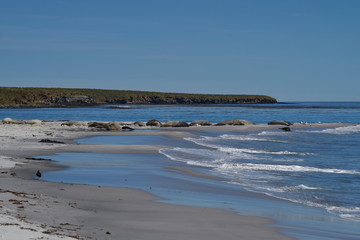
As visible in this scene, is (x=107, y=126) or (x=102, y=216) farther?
(x=107, y=126)

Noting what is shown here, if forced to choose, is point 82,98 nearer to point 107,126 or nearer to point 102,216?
point 107,126

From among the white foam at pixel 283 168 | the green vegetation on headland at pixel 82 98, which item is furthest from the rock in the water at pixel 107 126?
the green vegetation on headland at pixel 82 98

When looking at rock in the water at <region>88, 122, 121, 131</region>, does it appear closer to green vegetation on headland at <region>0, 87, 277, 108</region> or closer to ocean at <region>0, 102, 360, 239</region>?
ocean at <region>0, 102, 360, 239</region>

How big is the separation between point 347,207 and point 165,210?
4782mm

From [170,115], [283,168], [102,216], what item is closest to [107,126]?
[283,168]

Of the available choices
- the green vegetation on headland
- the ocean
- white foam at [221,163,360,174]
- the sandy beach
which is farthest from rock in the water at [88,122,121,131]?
the green vegetation on headland

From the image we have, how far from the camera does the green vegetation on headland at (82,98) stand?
122 meters

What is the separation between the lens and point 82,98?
136 metres

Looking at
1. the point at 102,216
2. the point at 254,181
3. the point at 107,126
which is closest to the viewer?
the point at 102,216

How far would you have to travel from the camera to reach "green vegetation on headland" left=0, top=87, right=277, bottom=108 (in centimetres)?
12225

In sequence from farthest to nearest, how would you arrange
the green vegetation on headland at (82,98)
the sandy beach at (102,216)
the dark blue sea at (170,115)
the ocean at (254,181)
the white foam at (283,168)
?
1. the green vegetation on headland at (82,98)
2. the dark blue sea at (170,115)
3. the white foam at (283,168)
4. the ocean at (254,181)
5. the sandy beach at (102,216)

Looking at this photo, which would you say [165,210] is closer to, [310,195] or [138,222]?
[138,222]

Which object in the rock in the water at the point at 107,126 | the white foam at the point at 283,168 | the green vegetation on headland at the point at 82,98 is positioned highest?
the green vegetation on headland at the point at 82,98

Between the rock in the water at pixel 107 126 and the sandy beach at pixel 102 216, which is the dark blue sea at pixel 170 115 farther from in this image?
the sandy beach at pixel 102 216
